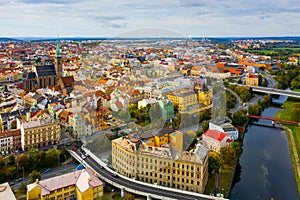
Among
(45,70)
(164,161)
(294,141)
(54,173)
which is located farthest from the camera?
(45,70)

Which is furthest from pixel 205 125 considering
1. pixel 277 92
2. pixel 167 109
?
pixel 277 92

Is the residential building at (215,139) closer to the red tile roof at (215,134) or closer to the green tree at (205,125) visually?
the red tile roof at (215,134)

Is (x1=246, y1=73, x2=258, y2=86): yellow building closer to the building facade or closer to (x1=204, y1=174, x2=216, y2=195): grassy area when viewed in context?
the building facade

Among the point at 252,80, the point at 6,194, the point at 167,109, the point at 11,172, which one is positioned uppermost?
the point at 167,109

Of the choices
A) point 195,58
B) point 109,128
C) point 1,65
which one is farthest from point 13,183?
point 1,65

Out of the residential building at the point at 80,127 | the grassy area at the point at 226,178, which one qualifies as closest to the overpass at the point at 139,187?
the grassy area at the point at 226,178

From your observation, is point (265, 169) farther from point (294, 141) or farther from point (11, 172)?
point (11, 172)
